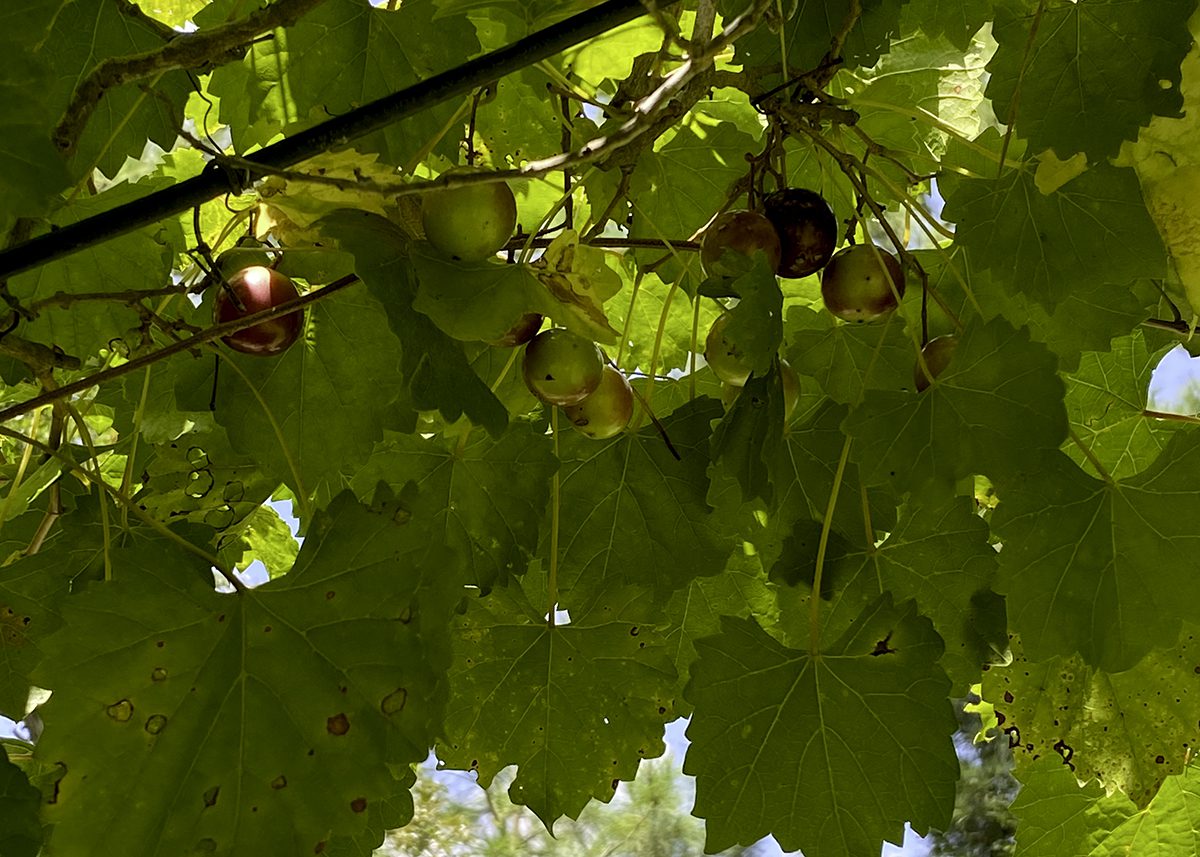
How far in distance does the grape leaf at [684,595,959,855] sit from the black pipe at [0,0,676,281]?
0.43 metres

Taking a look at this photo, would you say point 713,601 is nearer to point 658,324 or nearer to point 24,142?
point 658,324

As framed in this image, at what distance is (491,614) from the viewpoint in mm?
960

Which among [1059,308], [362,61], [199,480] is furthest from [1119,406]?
[199,480]

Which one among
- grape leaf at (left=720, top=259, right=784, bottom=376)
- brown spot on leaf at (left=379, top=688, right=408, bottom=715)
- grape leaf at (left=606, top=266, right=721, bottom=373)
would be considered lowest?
brown spot on leaf at (left=379, top=688, right=408, bottom=715)

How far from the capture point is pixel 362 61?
86 cm

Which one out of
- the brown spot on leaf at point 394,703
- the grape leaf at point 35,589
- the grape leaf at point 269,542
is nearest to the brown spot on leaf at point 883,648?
the brown spot on leaf at point 394,703

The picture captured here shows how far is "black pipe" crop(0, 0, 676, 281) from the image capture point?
57 centimetres

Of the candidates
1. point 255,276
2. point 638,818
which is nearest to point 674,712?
point 255,276

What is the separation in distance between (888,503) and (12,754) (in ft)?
2.63

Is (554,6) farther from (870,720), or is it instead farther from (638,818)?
(638,818)

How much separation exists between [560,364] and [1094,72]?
1.34 feet

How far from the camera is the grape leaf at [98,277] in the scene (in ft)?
2.93

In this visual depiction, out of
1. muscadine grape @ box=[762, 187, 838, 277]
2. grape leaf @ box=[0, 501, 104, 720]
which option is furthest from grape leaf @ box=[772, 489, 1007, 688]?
grape leaf @ box=[0, 501, 104, 720]

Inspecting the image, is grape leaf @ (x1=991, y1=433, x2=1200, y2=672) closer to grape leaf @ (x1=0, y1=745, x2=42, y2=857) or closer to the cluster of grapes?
the cluster of grapes
